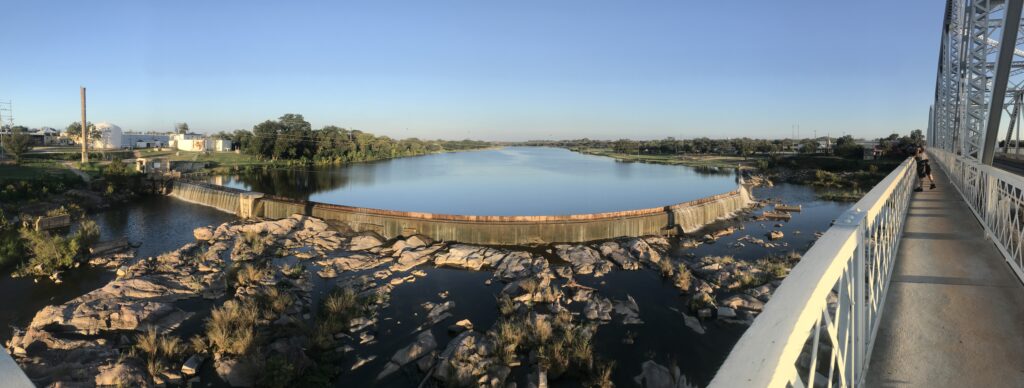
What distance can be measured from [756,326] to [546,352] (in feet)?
Answer: 28.8

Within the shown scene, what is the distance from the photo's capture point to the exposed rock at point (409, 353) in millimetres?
9569

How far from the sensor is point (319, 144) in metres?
76.7

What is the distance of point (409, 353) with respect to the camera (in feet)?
32.7

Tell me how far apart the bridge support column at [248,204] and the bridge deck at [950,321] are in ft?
96.7

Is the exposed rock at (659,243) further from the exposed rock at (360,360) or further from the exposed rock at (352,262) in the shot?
the exposed rock at (360,360)

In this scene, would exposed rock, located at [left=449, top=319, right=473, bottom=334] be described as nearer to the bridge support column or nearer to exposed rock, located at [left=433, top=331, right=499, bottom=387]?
exposed rock, located at [left=433, top=331, right=499, bottom=387]

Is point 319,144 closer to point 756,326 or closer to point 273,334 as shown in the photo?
point 273,334

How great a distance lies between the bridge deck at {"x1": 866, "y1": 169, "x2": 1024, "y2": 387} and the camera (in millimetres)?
3068

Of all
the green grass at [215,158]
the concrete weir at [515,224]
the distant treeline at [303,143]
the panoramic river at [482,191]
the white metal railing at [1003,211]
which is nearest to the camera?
the white metal railing at [1003,211]

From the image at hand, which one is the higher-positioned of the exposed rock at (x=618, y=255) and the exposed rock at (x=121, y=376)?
the exposed rock at (x=618, y=255)

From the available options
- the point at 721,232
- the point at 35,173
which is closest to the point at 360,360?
the point at 721,232

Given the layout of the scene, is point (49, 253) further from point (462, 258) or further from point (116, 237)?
point (462, 258)

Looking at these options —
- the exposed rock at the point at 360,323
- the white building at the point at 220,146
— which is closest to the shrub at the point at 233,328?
the exposed rock at the point at 360,323

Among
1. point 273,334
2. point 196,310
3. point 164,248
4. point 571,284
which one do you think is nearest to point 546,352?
point 571,284
